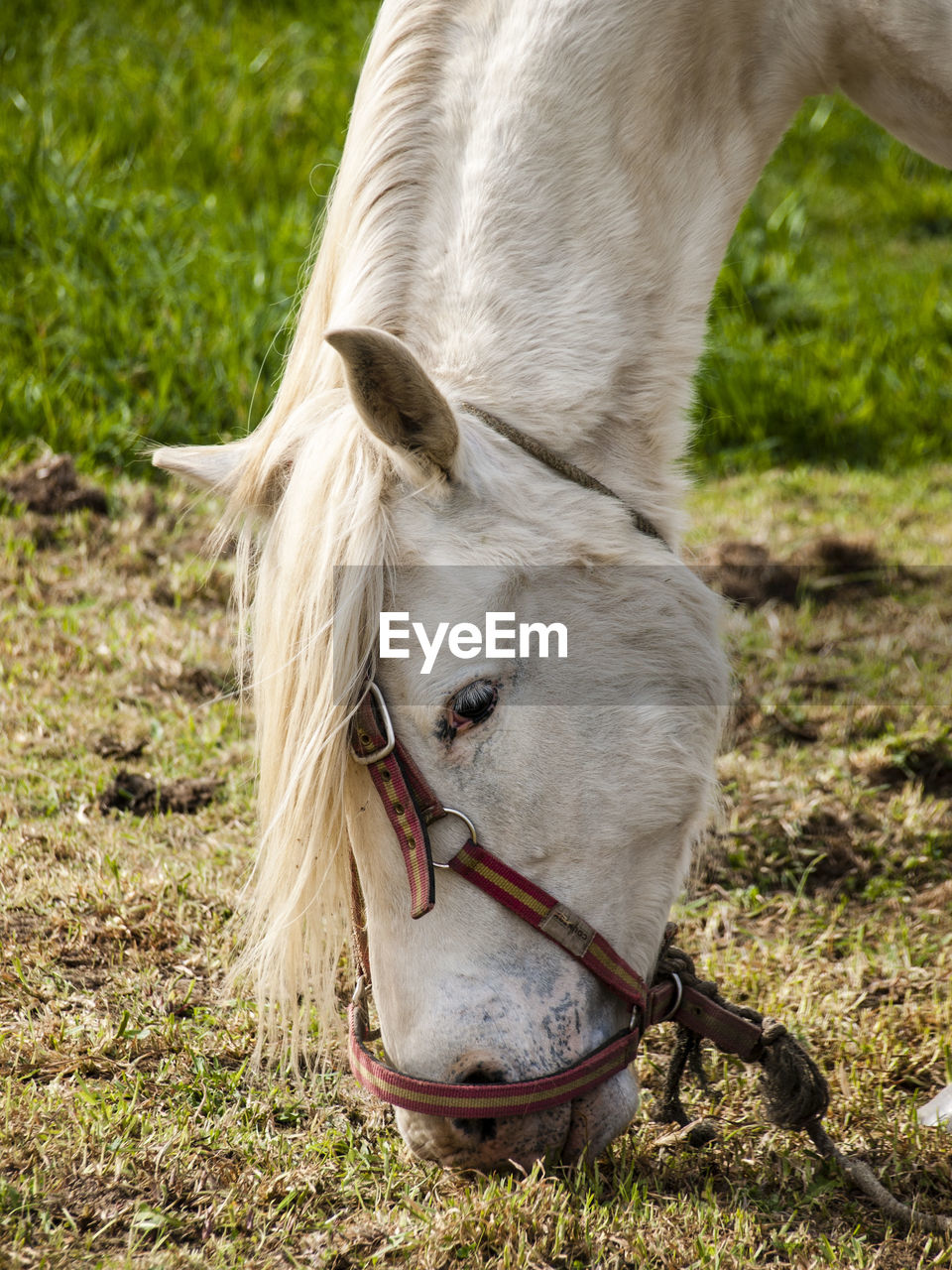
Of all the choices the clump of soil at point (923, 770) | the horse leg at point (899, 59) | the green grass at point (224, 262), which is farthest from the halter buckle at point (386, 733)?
the green grass at point (224, 262)

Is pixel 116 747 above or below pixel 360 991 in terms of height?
below

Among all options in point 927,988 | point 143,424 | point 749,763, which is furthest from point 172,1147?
point 143,424

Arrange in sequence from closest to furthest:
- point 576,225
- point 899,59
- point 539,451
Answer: point 539,451 → point 576,225 → point 899,59

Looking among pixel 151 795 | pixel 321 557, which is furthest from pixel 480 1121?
pixel 151 795

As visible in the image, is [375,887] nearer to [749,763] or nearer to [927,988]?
[927,988]

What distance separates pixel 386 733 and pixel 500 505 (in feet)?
1.25

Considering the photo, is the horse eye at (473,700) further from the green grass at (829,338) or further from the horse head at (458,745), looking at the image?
the green grass at (829,338)

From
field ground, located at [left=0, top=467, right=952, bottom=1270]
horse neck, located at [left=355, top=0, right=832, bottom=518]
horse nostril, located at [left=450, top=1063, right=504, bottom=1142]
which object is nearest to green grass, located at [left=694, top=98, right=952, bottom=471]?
field ground, located at [left=0, top=467, right=952, bottom=1270]

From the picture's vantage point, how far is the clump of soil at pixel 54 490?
13.4 feet

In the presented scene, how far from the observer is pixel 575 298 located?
202 centimetres

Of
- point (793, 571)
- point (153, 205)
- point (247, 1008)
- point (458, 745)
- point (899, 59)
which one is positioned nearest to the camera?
point (458, 745)

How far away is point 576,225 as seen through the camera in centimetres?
204

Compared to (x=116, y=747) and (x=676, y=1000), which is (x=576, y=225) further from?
(x=116, y=747)

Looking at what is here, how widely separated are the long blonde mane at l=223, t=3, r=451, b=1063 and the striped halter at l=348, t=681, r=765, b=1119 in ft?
0.17
